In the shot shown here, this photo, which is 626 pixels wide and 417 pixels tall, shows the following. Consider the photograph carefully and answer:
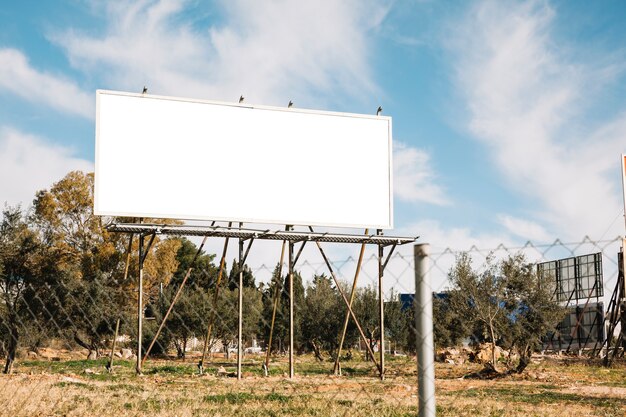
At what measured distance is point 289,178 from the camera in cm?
2236

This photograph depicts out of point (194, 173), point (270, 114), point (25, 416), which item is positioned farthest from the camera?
point (270, 114)

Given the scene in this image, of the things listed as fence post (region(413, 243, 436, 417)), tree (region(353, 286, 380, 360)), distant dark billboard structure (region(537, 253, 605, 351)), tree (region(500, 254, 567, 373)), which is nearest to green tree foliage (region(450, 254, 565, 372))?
tree (region(500, 254, 567, 373))

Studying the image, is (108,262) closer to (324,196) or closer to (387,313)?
(387,313)

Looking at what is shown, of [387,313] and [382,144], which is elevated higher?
[382,144]

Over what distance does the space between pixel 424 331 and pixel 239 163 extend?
17.4 m

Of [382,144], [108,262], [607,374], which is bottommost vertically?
[607,374]

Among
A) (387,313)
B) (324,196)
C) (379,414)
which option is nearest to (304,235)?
(324,196)

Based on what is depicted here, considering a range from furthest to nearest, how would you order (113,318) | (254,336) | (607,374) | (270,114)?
(254,336) < (113,318) < (607,374) < (270,114)

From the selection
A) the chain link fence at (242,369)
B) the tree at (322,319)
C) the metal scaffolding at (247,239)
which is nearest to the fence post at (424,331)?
the chain link fence at (242,369)

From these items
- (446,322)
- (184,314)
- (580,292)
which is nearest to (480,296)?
(446,322)

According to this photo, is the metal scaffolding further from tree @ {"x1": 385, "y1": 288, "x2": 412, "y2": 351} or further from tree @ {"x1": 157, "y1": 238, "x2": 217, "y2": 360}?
tree @ {"x1": 385, "y1": 288, "x2": 412, "y2": 351}

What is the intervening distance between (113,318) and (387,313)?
53.3 ft

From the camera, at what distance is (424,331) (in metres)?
5.04

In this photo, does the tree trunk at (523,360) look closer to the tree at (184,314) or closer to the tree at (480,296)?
the tree at (480,296)
